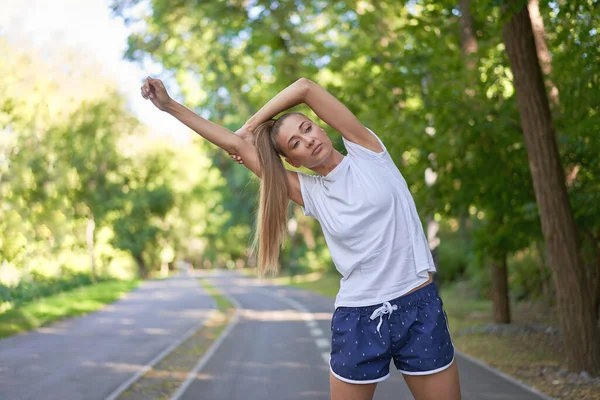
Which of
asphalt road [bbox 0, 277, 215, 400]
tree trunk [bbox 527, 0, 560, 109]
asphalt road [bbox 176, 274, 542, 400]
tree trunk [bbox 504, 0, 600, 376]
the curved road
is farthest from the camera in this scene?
tree trunk [bbox 527, 0, 560, 109]

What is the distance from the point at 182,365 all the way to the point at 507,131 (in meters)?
5.40

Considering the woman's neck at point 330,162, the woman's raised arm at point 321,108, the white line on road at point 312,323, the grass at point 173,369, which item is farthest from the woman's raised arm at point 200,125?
the white line on road at point 312,323

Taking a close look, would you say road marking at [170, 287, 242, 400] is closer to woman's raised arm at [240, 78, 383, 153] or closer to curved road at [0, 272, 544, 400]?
curved road at [0, 272, 544, 400]

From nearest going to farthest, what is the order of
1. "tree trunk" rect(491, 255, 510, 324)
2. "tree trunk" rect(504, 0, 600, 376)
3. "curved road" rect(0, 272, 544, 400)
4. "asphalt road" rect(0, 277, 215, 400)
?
"curved road" rect(0, 272, 544, 400) < "tree trunk" rect(504, 0, 600, 376) < "asphalt road" rect(0, 277, 215, 400) < "tree trunk" rect(491, 255, 510, 324)

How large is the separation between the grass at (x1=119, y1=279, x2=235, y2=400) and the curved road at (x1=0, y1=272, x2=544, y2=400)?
212mm

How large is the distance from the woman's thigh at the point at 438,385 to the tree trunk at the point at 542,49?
8.48m

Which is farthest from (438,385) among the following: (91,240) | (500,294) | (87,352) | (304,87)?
(91,240)

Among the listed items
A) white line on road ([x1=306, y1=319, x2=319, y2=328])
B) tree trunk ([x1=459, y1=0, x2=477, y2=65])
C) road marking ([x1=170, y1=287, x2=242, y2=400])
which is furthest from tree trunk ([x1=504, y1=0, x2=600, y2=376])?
white line on road ([x1=306, y1=319, x2=319, y2=328])

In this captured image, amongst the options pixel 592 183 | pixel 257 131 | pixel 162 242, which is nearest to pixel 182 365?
pixel 592 183

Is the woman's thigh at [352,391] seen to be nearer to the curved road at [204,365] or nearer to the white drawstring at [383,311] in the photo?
the white drawstring at [383,311]

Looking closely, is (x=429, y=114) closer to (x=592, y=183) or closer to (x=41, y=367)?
(x=592, y=183)

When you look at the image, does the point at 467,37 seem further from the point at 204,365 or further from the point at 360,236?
the point at 360,236

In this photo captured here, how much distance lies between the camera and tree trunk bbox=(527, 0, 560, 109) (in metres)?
11.0

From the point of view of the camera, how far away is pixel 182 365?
1134 centimetres
